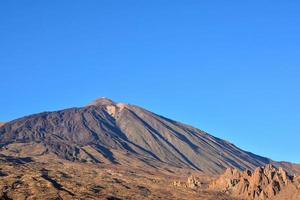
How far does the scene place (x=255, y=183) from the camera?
13475 cm

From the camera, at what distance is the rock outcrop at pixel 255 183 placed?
12950 centimetres

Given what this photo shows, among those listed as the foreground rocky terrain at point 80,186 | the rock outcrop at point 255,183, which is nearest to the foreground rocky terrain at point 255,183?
the rock outcrop at point 255,183

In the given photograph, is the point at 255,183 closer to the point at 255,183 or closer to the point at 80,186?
the point at 255,183

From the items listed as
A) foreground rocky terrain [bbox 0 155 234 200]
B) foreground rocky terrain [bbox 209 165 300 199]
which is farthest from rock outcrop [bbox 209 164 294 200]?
foreground rocky terrain [bbox 0 155 234 200]

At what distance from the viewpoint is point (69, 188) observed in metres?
120

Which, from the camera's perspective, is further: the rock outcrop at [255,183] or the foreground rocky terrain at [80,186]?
the rock outcrop at [255,183]

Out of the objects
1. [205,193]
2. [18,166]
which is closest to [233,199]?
[205,193]

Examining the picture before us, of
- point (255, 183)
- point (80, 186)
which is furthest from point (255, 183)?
point (80, 186)

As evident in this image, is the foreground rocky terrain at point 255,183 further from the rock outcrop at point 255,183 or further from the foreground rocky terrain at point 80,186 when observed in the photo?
the foreground rocky terrain at point 80,186

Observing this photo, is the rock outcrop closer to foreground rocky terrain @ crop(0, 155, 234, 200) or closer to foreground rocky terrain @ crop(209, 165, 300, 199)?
foreground rocky terrain @ crop(209, 165, 300, 199)

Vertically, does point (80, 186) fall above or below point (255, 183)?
below

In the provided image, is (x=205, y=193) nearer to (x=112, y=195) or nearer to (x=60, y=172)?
(x=112, y=195)

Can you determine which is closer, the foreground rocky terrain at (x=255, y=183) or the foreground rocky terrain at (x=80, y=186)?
the foreground rocky terrain at (x=80, y=186)

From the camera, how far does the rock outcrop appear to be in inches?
5098
